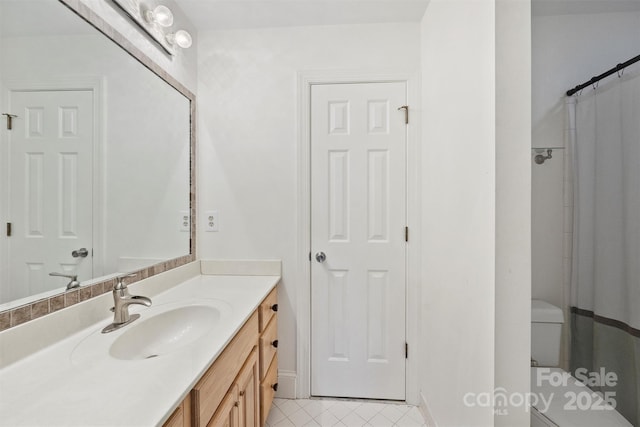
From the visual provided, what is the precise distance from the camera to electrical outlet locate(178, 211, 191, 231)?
5.26ft

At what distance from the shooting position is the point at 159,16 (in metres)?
1.27

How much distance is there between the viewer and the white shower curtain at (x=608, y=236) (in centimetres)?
131

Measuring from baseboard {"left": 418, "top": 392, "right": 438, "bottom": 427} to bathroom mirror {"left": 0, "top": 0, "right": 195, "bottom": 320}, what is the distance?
1699 millimetres

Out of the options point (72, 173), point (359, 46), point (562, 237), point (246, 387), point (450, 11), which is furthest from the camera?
point (359, 46)

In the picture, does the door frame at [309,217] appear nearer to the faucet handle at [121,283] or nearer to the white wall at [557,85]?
A: the white wall at [557,85]

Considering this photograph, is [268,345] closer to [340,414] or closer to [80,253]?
[340,414]

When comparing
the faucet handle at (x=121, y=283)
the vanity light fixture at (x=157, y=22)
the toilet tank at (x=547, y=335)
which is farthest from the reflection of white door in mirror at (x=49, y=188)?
the toilet tank at (x=547, y=335)

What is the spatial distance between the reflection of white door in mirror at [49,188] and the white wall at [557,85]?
224cm

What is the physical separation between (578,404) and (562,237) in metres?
0.86

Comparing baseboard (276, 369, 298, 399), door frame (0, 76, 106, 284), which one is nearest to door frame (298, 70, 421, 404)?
baseboard (276, 369, 298, 399)

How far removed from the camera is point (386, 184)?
169 centimetres

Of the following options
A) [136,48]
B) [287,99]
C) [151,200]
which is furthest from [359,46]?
[151,200]

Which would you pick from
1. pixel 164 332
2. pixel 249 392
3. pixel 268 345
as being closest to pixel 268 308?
pixel 268 345

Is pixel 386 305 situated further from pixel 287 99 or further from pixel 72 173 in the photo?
pixel 72 173
